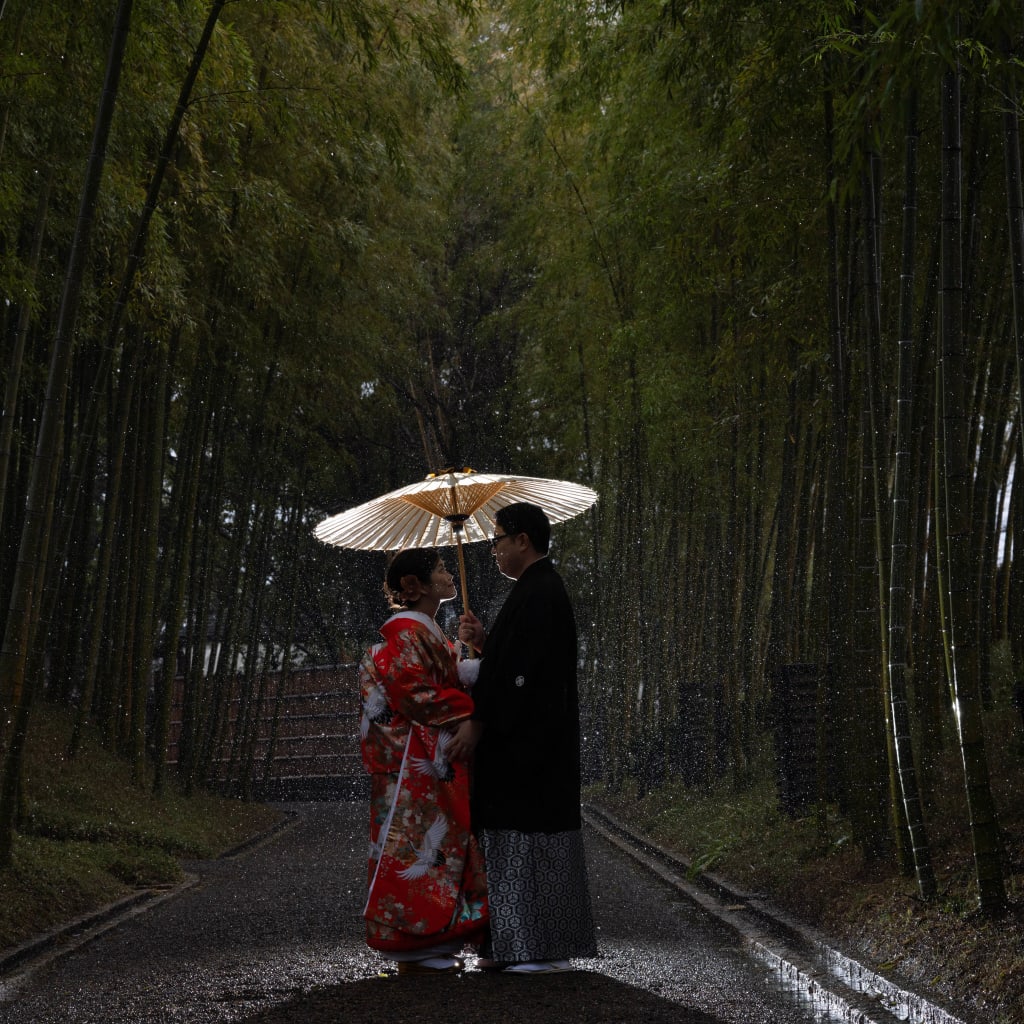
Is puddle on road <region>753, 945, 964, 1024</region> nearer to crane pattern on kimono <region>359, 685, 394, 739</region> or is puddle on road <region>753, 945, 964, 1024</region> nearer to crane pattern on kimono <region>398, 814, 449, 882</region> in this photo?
crane pattern on kimono <region>398, 814, 449, 882</region>

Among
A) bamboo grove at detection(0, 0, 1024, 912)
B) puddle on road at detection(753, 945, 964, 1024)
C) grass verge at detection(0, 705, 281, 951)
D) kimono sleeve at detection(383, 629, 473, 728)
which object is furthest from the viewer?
grass verge at detection(0, 705, 281, 951)

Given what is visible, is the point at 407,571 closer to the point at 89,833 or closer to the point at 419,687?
the point at 419,687

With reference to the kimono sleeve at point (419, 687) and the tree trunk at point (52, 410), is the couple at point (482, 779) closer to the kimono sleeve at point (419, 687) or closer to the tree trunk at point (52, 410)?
the kimono sleeve at point (419, 687)

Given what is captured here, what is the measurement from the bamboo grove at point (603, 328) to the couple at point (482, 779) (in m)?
1.30

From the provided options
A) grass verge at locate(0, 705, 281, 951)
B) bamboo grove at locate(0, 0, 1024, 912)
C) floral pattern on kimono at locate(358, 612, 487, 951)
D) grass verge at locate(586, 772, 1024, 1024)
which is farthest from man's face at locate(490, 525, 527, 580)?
grass verge at locate(0, 705, 281, 951)

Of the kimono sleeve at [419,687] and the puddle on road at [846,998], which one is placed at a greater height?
the kimono sleeve at [419,687]

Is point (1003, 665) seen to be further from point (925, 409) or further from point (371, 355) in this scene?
point (371, 355)

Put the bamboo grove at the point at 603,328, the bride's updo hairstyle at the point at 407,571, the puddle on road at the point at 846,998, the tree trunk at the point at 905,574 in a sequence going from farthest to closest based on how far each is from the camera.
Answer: the bamboo grove at the point at 603,328, the tree trunk at the point at 905,574, the bride's updo hairstyle at the point at 407,571, the puddle on road at the point at 846,998

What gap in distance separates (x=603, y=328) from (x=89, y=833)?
21.0ft

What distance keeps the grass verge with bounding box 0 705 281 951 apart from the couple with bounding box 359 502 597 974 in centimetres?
202

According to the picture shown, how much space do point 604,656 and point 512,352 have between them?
396cm

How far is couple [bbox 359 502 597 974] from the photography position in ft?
13.4

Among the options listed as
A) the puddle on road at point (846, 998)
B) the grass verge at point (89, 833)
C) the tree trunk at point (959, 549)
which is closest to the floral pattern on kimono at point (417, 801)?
the puddle on road at point (846, 998)

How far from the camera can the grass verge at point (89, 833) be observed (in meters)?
6.04
